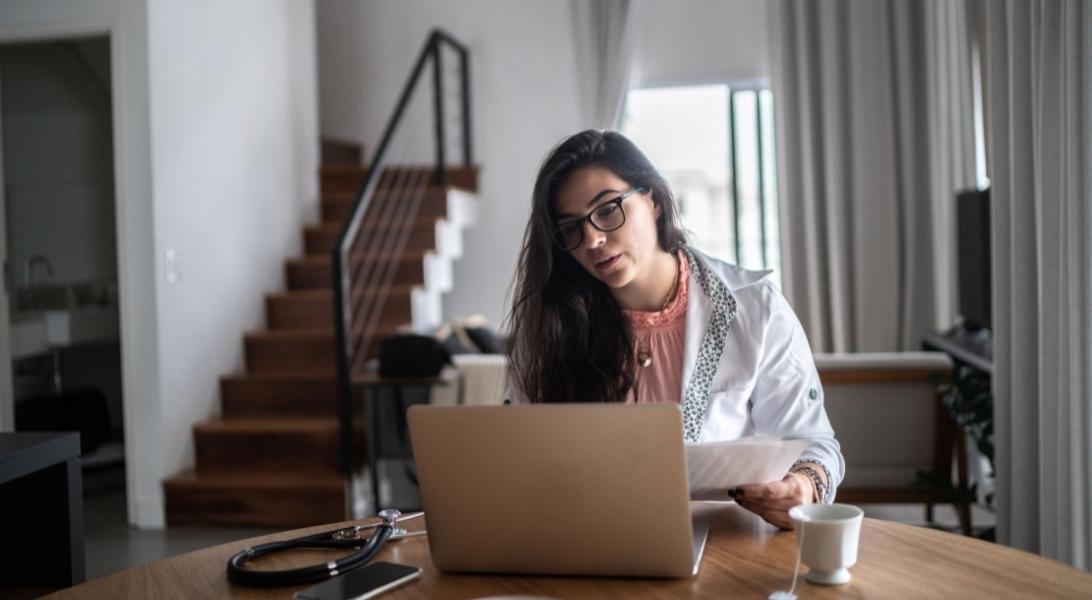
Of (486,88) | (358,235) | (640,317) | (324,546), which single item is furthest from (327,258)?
(324,546)

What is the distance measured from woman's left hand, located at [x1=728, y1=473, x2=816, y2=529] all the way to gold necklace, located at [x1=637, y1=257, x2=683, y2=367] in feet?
1.58

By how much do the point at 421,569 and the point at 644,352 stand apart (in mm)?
716

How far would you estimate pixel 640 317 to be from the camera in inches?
75.4

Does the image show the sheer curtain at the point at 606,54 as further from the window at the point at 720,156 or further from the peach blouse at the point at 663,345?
the peach blouse at the point at 663,345

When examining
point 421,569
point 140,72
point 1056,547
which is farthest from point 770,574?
point 140,72

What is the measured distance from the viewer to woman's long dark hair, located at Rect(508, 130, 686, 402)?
1.84 metres

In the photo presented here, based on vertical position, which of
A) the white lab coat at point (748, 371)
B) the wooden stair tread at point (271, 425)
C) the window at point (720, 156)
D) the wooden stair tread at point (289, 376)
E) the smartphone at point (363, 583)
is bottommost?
the wooden stair tread at point (271, 425)

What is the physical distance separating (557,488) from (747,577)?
10.5 inches

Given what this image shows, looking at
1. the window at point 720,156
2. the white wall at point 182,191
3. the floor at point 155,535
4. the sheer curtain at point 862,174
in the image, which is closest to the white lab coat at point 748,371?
the floor at point 155,535

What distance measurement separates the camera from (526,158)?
6.91 metres

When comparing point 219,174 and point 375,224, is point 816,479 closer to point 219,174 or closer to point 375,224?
point 219,174

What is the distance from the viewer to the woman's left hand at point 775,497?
1410mm

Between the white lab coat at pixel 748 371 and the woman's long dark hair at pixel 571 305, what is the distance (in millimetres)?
158

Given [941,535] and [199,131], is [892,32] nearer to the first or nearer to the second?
[199,131]
